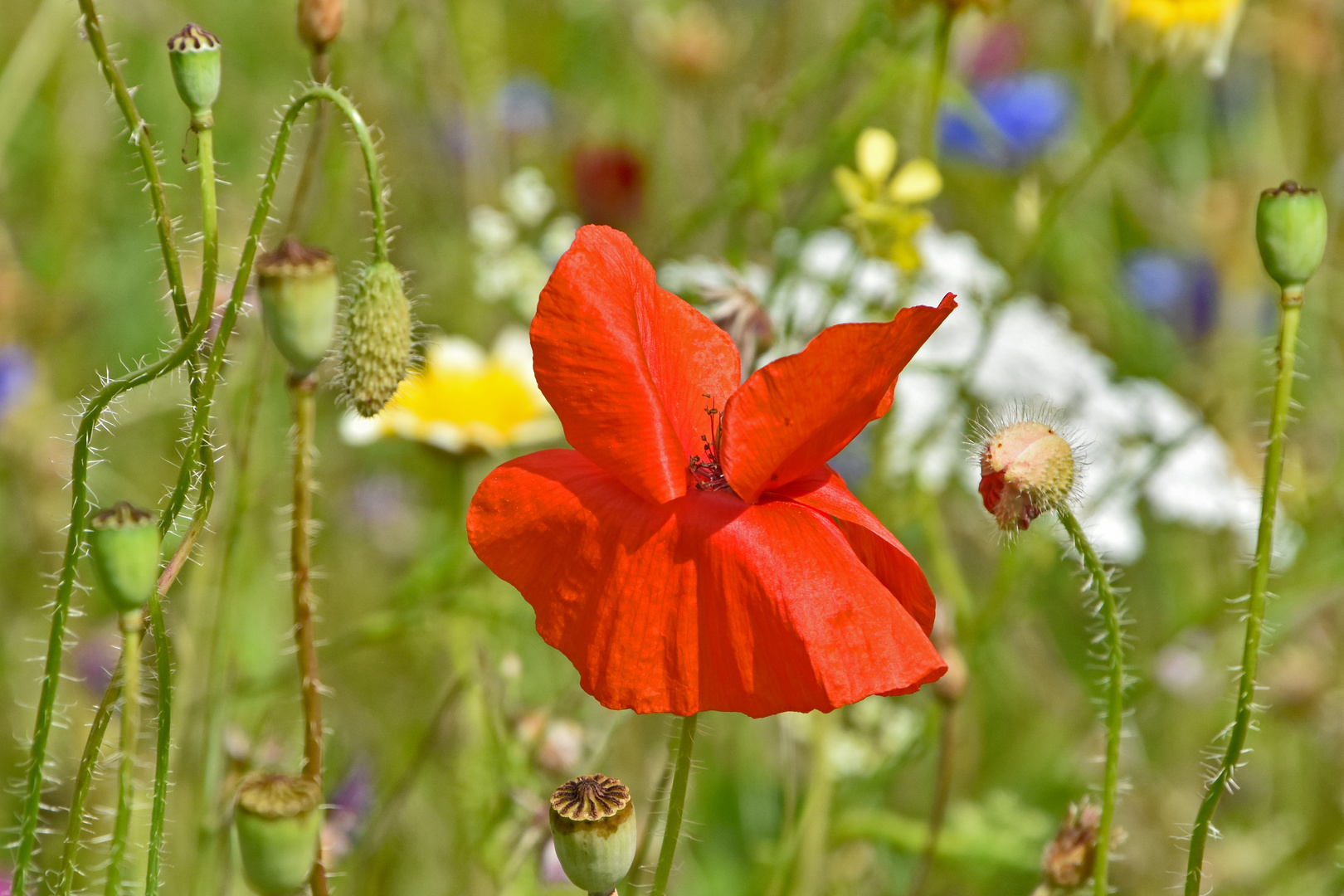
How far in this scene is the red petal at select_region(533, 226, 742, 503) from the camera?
2.01ft

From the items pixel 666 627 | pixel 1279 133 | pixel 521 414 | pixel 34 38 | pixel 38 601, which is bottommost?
pixel 666 627

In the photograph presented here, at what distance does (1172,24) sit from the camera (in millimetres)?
1347

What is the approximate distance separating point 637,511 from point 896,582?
0.43 feet

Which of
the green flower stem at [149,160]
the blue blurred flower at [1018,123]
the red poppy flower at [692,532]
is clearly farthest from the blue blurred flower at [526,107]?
the red poppy flower at [692,532]

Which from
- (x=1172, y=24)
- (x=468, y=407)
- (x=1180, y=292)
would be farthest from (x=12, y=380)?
(x=1180, y=292)

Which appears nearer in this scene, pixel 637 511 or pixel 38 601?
pixel 637 511

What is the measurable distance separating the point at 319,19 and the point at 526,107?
1780 mm

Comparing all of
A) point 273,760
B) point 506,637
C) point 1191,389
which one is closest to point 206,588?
point 273,760

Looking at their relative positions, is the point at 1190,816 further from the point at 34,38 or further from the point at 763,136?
the point at 34,38

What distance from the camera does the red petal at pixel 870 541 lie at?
63cm

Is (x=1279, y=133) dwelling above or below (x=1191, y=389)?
above

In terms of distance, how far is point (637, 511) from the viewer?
0.62 meters

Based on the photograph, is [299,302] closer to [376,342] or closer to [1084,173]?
[376,342]

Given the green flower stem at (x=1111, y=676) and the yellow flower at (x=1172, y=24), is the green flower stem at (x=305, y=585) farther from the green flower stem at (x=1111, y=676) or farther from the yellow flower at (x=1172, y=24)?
the yellow flower at (x=1172, y=24)
